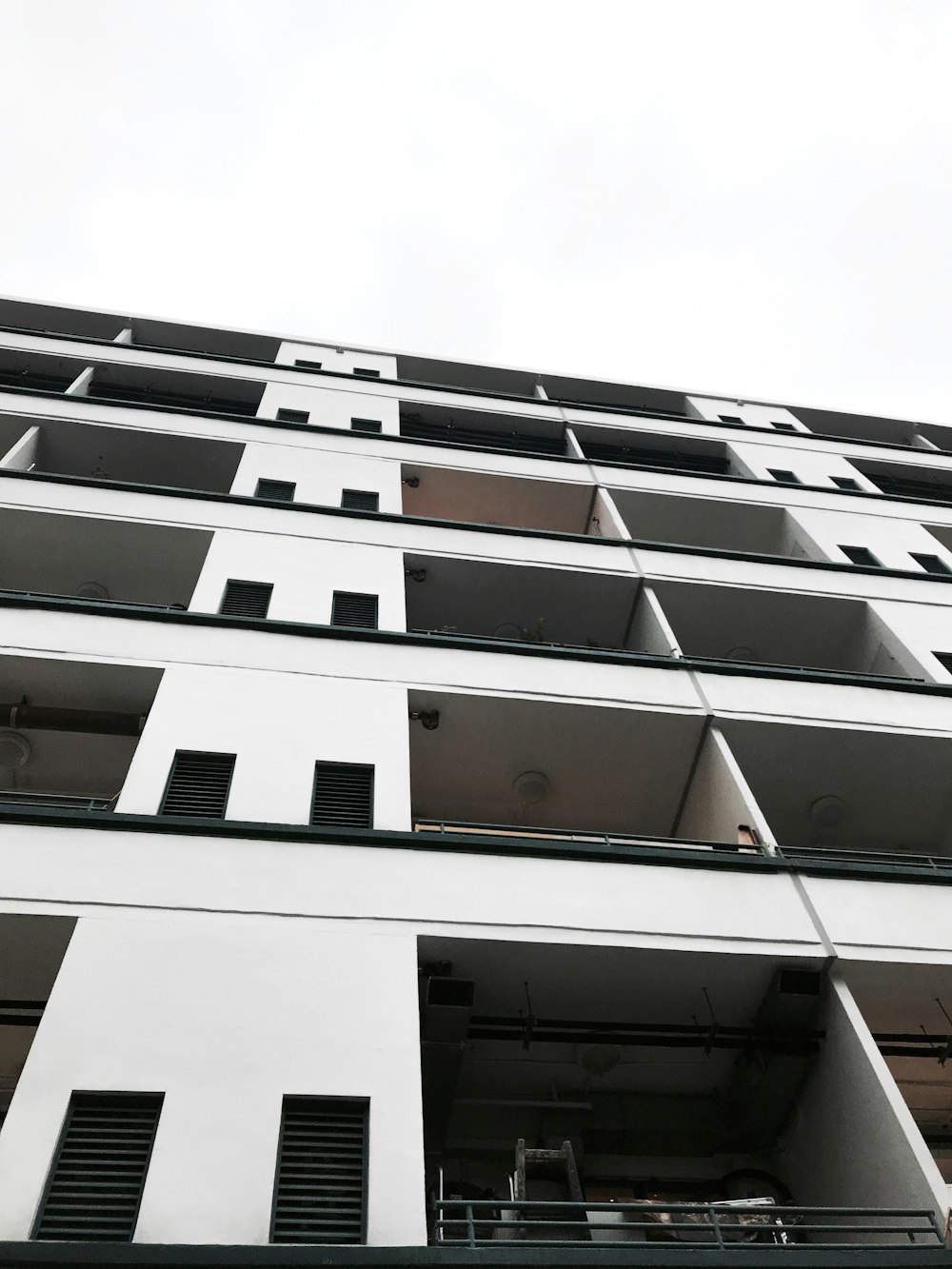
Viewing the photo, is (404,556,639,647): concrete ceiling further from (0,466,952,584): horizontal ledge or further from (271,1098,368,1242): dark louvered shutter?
(271,1098,368,1242): dark louvered shutter

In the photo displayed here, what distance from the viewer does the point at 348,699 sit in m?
14.7

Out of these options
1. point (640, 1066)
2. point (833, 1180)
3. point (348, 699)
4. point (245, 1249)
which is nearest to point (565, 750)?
point (348, 699)

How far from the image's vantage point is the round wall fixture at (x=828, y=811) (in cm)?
1680

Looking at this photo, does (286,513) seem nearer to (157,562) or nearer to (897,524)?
(157,562)

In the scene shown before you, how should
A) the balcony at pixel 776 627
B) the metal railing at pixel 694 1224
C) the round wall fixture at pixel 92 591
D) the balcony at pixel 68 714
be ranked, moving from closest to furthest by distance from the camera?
the metal railing at pixel 694 1224, the balcony at pixel 68 714, the round wall fixture at pixel 92 591, the balcony at pixel 776 627

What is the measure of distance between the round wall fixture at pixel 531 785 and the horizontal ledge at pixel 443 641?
6.29ft

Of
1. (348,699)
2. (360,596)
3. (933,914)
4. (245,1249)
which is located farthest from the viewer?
(360,596)

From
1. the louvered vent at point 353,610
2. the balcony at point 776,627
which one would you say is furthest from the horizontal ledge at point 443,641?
the balcony at point 776,627

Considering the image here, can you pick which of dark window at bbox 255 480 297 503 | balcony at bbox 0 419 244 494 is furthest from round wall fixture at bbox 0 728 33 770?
balcony at bbox 0 419 244 494

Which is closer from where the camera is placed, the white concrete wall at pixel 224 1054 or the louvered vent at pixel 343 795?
the white concrete wall at pixel 224 1054

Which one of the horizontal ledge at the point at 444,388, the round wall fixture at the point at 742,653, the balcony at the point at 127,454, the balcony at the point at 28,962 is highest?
the horizontal ledge at the point at 444,388

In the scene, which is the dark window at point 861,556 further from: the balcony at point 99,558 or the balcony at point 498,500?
the balcony at point 99,558

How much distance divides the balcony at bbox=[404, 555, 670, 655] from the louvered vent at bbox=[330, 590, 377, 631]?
2.07 m

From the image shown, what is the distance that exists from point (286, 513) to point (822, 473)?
50.1 ft
